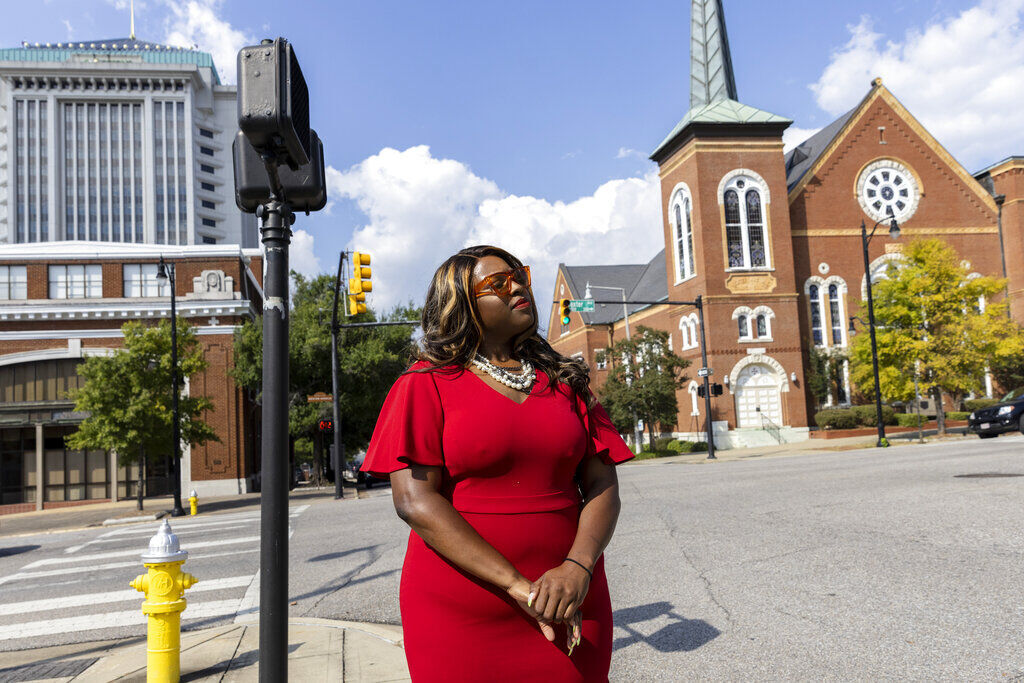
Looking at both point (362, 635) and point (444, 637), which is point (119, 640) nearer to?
point (362, 635)

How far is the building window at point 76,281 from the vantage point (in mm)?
32438

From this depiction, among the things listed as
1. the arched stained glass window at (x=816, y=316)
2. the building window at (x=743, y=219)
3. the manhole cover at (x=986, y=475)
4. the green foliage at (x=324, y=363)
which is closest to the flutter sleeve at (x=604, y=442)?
the manhole cover at (x=986, y=475)

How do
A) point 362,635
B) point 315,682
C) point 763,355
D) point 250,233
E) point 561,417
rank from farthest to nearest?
point 250,233, point 763,355, point 362,635, point 315,682, point 561,417

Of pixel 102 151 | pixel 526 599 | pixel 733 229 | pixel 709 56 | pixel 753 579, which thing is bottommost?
pixel 753 579

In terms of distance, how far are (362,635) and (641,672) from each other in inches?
88.9

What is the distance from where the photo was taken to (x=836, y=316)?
4084cm

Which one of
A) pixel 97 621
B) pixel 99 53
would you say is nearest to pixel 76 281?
pixel 97 621

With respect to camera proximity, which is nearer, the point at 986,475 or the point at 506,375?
the point at 506,375

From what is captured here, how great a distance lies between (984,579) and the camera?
608 centimetres

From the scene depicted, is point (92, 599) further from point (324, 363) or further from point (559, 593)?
point (324, 363)

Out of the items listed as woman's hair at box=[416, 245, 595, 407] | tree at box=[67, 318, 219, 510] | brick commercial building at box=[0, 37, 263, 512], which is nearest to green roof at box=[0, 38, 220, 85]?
brick commercial building at box=[0, 37, 263, 512]

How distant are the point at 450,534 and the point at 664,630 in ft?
13.2

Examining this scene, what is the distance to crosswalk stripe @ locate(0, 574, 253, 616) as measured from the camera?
28.3 ft

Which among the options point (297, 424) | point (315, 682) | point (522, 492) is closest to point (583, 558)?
point (522, 492)
